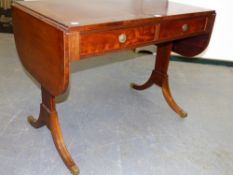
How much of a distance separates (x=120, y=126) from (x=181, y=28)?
80 centimetres

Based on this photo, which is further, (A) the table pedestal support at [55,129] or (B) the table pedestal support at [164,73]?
(B) the table pedestal support at [164,73]

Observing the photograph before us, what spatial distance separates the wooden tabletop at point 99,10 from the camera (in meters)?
1.16

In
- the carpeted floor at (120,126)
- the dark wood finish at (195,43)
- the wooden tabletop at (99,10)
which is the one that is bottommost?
the carpeted floor at (120,126)

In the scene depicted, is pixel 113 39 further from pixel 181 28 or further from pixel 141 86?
pixel 141 86

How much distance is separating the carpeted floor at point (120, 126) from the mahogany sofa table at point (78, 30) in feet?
0.53

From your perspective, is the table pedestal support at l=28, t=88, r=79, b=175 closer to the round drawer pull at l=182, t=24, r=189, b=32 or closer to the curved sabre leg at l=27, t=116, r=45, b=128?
the curved sabre leg at l=27, t=116, r=45, b=128

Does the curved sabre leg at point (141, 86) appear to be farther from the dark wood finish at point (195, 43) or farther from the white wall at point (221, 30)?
the white wall at point (221, 30)

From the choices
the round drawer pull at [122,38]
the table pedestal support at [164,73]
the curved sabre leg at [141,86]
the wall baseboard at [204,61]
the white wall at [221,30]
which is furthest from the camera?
the wall baseboard at [204,61]

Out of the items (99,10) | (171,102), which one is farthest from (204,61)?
(99,10)

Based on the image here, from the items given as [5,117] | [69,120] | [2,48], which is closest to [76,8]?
[69,120]

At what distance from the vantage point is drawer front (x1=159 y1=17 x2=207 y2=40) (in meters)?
1.38

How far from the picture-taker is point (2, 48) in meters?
3.03

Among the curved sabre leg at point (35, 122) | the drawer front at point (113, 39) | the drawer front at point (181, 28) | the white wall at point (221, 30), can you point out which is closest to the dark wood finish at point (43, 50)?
the drawer front at point (113, 39)

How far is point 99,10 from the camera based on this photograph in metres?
1.37
